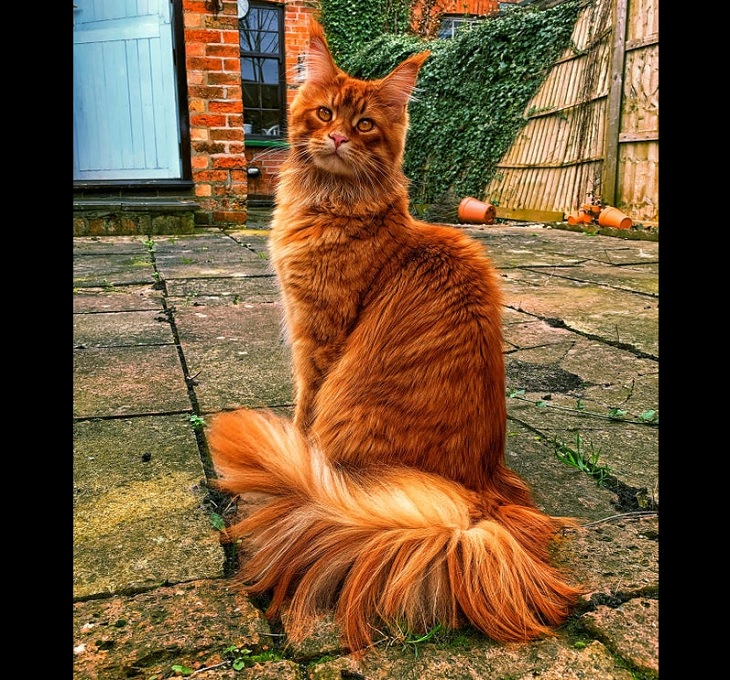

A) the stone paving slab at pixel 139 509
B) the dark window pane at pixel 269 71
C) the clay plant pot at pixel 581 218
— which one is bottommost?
the stone paving slab at pixel 139 509

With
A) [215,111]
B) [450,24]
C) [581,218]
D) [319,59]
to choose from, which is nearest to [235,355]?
[319,59]

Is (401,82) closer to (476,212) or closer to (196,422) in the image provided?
(196,422)

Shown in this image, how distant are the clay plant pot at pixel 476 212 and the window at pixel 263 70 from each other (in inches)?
148

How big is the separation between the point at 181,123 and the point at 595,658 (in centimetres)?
661

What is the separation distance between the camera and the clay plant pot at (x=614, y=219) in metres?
6.40

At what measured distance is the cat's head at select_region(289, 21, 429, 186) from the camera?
1.69 m

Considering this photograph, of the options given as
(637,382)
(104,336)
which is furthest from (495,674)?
(104,336)

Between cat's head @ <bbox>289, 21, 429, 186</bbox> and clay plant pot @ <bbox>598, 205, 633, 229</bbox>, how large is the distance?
525 centimetres

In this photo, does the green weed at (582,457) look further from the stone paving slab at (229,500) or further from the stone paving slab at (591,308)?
the stone paving slab at (591,308)

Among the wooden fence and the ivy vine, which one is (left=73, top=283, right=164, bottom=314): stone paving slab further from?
the ivy vine

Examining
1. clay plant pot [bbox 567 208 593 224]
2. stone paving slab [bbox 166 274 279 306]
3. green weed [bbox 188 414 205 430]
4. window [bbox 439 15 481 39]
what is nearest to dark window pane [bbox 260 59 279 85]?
window [bbox 439 15 481 39]

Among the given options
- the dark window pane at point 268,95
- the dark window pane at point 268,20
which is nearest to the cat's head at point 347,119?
the dark window pane at point 268,95

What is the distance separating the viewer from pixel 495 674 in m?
0.87

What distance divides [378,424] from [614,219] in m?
5.95
